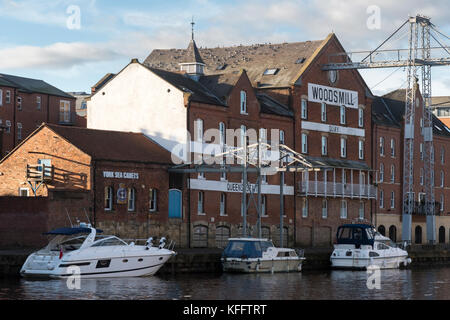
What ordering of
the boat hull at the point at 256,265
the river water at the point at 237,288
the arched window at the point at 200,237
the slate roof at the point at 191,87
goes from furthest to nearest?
the slate roof at the point at 191,87
the arched window at the point at 200,237
the boat hull at the point at 256,265
the river water at the point at 237,288

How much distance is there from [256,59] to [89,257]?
121ft

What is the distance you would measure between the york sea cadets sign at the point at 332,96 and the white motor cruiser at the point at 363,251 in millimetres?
15497

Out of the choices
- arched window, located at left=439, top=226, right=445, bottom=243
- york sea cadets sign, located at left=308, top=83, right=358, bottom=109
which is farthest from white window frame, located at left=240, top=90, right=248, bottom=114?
arched window, located at left=439, top=226, right=445, bottom=243

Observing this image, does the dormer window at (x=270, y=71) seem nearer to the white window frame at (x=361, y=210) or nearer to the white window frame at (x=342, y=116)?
the white window frame at (x=342, y=116)

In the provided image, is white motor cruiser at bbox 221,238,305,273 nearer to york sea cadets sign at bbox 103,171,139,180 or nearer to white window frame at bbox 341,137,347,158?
york sea cadets sign at bbox 103,171,139,180

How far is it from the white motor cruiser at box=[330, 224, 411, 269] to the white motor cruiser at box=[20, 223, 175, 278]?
14.5 m

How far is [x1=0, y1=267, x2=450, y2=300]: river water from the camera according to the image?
45.1 metres

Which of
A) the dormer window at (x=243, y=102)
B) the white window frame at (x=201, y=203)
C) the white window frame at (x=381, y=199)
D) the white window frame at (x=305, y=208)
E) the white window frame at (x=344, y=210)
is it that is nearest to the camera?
the white window frame at (x=201, y=203)

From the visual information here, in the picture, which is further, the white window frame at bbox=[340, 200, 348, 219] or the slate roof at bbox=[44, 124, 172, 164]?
the white window frame at bbox=[340, 200, 348, 219]

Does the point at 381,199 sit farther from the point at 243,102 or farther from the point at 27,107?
the point at 27,107

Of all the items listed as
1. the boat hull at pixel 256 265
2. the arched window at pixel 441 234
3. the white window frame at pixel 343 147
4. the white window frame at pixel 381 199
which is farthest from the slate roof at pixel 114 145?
the arched window at pixel 441 234

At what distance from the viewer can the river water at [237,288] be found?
4509cm

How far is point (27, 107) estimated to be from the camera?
9606 centimetres
